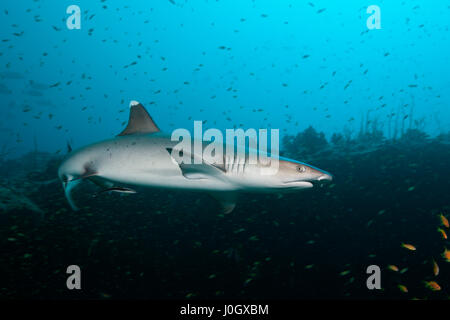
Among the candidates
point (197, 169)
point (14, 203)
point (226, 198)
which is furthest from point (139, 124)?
point (14, 203)

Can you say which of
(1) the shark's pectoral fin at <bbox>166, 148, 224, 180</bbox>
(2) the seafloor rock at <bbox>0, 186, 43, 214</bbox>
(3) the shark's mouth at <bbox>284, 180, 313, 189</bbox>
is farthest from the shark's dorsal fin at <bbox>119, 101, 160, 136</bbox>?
(2) the seafloor rock at <bbox>0, 186, 43, 214</bbox>

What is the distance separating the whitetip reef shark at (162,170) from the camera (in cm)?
389

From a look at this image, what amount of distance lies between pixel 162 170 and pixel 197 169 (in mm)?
675

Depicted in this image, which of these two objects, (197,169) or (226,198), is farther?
(226,198)

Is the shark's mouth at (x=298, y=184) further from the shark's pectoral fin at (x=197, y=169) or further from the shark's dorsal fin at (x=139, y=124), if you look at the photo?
the shark's dorsal fin at (x=139, y=124)

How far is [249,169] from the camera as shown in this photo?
4020 millimetres

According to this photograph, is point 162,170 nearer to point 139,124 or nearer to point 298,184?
point 139,124

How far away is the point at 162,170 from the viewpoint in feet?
13.8

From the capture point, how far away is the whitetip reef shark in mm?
3887

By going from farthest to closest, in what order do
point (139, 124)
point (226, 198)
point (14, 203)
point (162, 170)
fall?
point (14, 203) < point (226, 198) < point (139, 124) < point (162, 170)

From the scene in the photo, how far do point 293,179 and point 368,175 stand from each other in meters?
10.3

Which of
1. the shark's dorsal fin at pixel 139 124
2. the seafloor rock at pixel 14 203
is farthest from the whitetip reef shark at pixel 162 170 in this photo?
the seafloor rock at pixel 14 203
